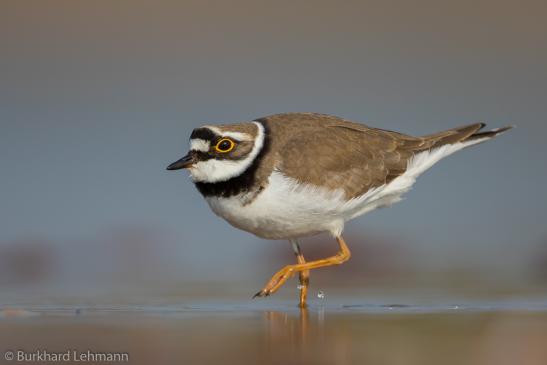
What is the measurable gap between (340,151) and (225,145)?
998mm

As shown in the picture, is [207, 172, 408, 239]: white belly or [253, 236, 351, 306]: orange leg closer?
[207, 172, 408, 239]: white belly

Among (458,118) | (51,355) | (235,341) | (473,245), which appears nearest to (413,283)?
(473,245)

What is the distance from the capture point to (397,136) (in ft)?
34.1

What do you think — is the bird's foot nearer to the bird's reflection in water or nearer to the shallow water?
the shallow water

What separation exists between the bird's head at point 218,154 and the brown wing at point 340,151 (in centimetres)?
26

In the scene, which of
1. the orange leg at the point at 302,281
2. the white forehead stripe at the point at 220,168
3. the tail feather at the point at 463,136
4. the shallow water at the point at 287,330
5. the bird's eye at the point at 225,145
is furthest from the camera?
the tail feather at the point at 463,136

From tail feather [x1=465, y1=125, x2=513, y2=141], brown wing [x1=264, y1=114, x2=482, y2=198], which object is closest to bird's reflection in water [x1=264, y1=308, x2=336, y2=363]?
brown wing [x1=264, y1=114, x2=482, y2=198]

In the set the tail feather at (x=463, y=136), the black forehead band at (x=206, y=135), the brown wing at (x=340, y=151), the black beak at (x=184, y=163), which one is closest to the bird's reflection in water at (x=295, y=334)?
the brown wing at (x=340, y=151)

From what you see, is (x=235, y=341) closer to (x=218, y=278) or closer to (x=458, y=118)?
(x=218, y=278)

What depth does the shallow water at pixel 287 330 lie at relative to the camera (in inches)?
261

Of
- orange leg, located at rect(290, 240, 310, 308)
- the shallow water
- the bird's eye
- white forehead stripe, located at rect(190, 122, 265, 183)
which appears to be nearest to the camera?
the shallow water

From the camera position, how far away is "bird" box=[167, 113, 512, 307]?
9.10 meters

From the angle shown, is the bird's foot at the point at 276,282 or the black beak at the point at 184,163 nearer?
the black beak at the point at 184,163

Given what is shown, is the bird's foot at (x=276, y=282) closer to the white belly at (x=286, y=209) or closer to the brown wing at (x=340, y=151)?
the white belly at (x=286, y=209)
